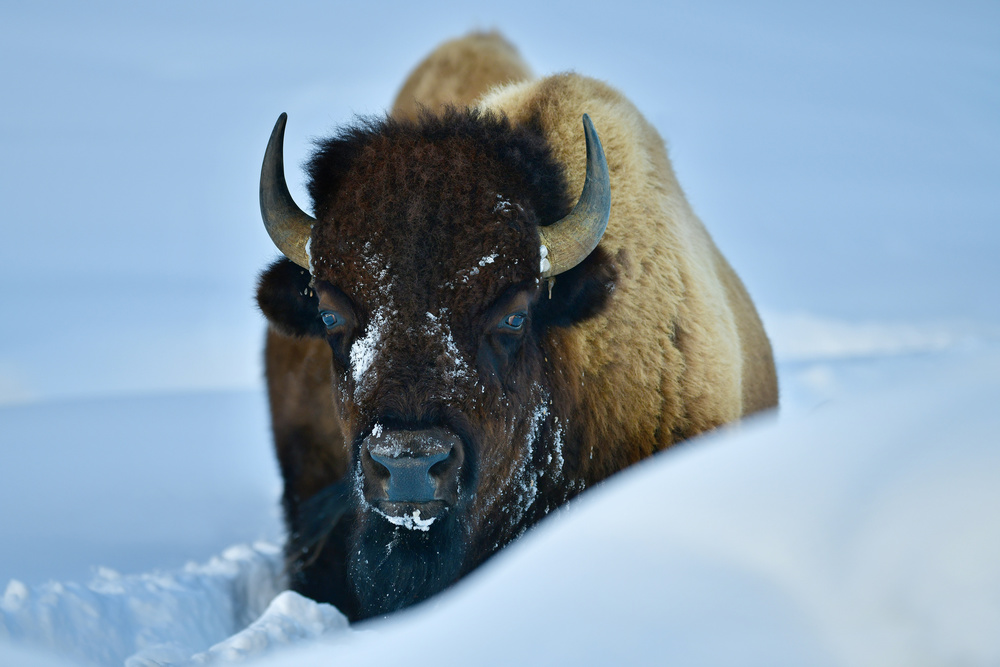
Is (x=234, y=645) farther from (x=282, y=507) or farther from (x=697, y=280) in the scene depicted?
(x=697, y=280)

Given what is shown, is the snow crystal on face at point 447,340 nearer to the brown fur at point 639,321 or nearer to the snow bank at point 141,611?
the brown fur at point 639,321

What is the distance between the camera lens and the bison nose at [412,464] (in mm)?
2396

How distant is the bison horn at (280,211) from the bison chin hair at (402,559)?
3.64 ft

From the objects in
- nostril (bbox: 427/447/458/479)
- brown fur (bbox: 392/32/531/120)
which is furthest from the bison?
brown fur (bbox: 392/32/531/120)

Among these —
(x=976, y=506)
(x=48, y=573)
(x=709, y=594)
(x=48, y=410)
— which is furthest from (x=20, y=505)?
(x=976, y=506)

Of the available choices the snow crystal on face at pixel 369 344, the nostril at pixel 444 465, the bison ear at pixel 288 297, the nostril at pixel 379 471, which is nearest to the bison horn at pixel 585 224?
the snow crystal on face at pixel 369 344

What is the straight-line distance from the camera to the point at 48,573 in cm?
364

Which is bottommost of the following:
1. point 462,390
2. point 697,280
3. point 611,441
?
point 611,441

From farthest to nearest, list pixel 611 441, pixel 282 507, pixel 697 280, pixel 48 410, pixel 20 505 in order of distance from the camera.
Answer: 1. pixel 48 410
2. pixel 282 507
3. pixel 20 505
4. pixel 697 280
5. pixel 611 441

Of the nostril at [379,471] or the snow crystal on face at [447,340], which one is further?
the snow crystal on face at [447,340]

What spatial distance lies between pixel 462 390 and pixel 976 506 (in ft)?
5.84

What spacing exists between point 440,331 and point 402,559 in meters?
0.89

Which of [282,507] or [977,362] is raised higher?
[977,362]

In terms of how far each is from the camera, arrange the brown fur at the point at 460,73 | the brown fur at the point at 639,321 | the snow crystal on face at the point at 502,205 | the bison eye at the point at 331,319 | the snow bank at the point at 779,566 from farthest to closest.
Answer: the brown fur at the point at 460,73 → the brown fur at the point at 639,321 → the bison eye at the point at 331,319 → the snow crystal on face at the point at 502,205 → the snow bank at the point at 779,566
